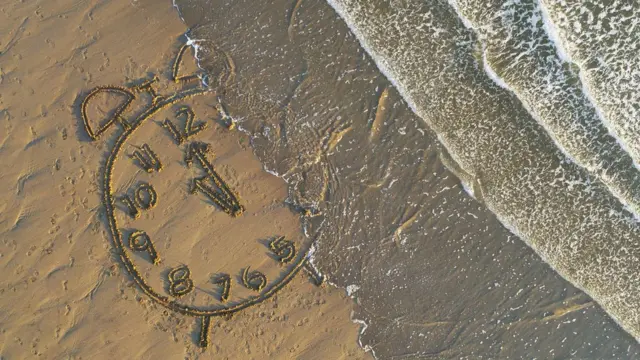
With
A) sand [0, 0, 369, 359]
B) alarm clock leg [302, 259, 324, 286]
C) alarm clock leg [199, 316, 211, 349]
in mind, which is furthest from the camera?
alarm clock leg [302, 259, 324, 286]

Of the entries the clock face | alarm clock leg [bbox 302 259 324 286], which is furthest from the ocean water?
the clock face

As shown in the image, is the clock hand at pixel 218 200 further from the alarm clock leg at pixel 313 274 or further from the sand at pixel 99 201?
the alarm clock leg at pixel 313 274

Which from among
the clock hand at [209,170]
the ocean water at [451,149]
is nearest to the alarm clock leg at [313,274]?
the ocean water at [451,149]

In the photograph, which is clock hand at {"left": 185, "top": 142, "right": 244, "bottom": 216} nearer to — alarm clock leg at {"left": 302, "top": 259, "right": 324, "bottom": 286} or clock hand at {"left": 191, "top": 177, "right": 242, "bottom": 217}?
clock hand at {"left": 191, "top": 177, "right": 242, "bottom": 217}

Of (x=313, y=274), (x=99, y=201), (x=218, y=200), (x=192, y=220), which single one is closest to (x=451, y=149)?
(x=313, y=274)

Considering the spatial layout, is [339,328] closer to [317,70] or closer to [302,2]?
[317,70]

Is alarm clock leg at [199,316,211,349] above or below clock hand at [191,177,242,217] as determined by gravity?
below
